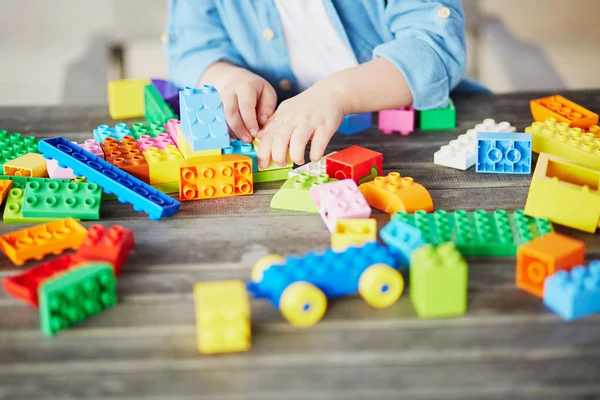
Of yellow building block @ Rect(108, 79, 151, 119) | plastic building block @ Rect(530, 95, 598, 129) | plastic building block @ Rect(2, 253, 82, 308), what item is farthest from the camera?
yellow building block @ Rect(108, 79, 151, 119)

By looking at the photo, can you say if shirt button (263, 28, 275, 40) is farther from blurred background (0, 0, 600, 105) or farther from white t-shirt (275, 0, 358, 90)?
blurred background (0, 0, 600, 105)

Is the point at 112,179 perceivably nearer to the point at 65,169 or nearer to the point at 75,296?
the point at 65,169

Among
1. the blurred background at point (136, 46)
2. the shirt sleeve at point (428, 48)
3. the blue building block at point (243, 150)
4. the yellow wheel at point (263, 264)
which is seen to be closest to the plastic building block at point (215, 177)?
the blue building block at point (243, 150)

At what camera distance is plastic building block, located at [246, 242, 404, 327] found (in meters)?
0.64

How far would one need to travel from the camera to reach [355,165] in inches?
35.7

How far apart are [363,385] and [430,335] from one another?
88 millimetres

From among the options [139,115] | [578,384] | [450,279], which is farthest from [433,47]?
[578,384]

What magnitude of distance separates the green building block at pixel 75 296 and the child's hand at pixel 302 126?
33 cm

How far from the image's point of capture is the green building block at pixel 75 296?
24.9 inches

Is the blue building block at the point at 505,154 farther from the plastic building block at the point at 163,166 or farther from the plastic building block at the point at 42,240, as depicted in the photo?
the plastic building block at the point at 42,240

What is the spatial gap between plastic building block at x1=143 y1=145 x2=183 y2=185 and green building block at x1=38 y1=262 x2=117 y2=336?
26 cm

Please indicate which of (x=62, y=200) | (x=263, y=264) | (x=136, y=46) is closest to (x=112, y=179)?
(x=62, y=200)

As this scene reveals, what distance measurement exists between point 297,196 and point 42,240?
28 centimetres

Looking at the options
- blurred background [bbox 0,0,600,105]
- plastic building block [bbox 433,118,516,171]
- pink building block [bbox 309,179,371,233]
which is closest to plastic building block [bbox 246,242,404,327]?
pink building block [bbox 309,179,371,233]
